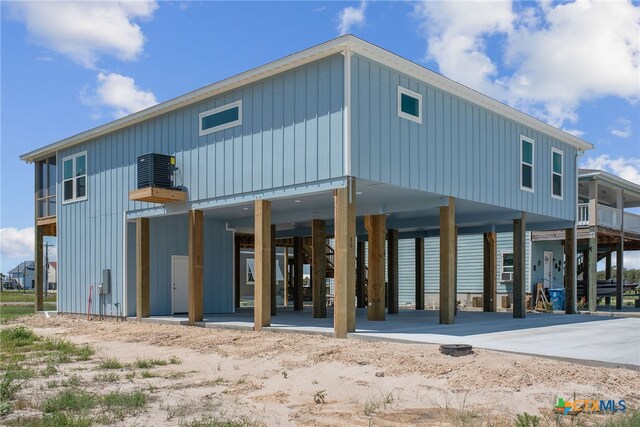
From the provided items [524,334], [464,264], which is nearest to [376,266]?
[524,334]

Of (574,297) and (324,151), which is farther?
(574,297)

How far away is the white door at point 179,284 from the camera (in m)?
20.6

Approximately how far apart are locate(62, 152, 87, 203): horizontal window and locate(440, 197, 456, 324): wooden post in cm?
1247

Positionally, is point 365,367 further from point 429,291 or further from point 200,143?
point 429,291

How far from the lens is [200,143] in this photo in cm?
1723

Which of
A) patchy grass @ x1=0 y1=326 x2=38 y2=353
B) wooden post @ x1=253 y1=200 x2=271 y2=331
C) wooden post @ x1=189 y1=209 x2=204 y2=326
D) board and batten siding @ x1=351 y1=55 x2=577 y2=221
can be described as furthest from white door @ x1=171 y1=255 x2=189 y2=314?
board and batten siding @ x1=351 y1=55 x2=577 y2=221

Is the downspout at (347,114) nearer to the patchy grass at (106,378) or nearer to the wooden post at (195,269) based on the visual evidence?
the wooden post at (195,269)

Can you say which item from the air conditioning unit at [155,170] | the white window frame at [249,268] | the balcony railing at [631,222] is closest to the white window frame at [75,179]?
the air conditioning unit at [155,170]

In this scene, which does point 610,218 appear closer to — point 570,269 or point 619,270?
point 619,270

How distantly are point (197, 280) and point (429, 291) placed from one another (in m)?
16.5

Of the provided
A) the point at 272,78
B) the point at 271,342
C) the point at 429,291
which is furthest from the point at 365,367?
the point at 429,291

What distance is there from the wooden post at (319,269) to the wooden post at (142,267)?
5033 millimetres

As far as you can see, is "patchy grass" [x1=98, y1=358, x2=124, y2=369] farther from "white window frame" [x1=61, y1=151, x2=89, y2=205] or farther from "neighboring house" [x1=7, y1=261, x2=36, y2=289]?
"neighboring house" [x1=7, y1=261, x2=36, y2=289]

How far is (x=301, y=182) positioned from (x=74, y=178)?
11381 mm
